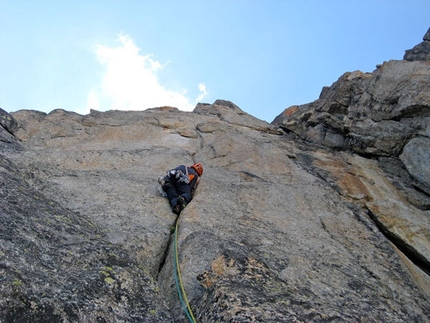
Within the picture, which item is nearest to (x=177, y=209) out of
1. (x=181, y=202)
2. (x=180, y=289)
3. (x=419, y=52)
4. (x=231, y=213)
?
(x=181, y=202)

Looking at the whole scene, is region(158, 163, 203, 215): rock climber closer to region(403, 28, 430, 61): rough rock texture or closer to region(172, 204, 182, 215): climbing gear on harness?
region(172, 204, 182, 215): climbing gear on harness

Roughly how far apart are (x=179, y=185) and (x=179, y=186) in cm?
3

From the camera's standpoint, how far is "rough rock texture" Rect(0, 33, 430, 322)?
577 cm

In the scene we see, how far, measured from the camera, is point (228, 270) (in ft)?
22.5

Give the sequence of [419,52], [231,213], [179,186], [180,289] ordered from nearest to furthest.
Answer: [180,289], [231,213], [179,186], [419,52]

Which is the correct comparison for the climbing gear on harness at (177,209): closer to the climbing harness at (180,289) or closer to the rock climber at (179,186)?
the rock climber at (179,186)

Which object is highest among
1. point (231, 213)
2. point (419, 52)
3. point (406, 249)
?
point (419, 52)

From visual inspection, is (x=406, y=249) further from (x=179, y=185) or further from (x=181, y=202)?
(x=179, y=185)

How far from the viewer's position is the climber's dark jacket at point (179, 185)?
10.7 m

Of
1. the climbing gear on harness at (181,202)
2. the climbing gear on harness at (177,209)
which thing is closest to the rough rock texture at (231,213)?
the climbing gear on harness at (177,209)

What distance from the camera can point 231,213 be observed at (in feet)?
33.5

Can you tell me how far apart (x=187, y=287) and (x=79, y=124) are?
40.0ft

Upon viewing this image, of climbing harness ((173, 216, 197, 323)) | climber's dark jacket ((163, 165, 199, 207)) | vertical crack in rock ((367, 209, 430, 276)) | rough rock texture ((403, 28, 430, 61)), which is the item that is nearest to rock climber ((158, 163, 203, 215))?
climber's dark jacket ((163, 165, 199, 207))

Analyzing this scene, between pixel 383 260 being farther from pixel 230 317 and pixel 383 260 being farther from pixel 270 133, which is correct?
pixel 270 133
